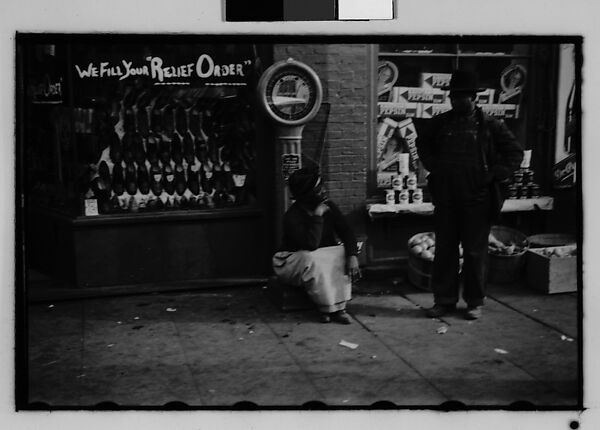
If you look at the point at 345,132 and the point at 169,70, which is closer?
the point at 345,132

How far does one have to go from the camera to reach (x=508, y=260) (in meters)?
6.61

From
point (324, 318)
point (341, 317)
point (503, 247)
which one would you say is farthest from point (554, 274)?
point (324, 318)

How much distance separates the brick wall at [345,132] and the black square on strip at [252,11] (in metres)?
1.38

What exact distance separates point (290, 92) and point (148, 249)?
1.96 meters

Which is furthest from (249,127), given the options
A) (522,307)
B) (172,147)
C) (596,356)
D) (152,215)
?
(596,356)

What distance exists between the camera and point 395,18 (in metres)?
4.75

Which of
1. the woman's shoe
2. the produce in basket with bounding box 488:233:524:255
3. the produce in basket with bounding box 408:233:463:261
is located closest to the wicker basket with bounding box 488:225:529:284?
the produce in basket with bounding box 488:233:524:255

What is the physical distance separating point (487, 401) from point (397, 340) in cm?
95

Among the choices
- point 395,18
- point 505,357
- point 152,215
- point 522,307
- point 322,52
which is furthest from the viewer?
point 152,215

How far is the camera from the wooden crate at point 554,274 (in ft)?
20.8

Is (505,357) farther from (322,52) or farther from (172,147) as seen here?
(172,147)

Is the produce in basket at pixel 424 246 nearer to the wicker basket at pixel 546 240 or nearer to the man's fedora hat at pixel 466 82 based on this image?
the wicker basket at pixel 546 240

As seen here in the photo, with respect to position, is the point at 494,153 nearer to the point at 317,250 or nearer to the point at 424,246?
the point at 424,246

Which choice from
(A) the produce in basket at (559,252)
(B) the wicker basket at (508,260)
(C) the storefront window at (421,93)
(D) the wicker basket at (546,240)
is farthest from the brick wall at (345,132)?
(A) the produce in basket at (559,252)
